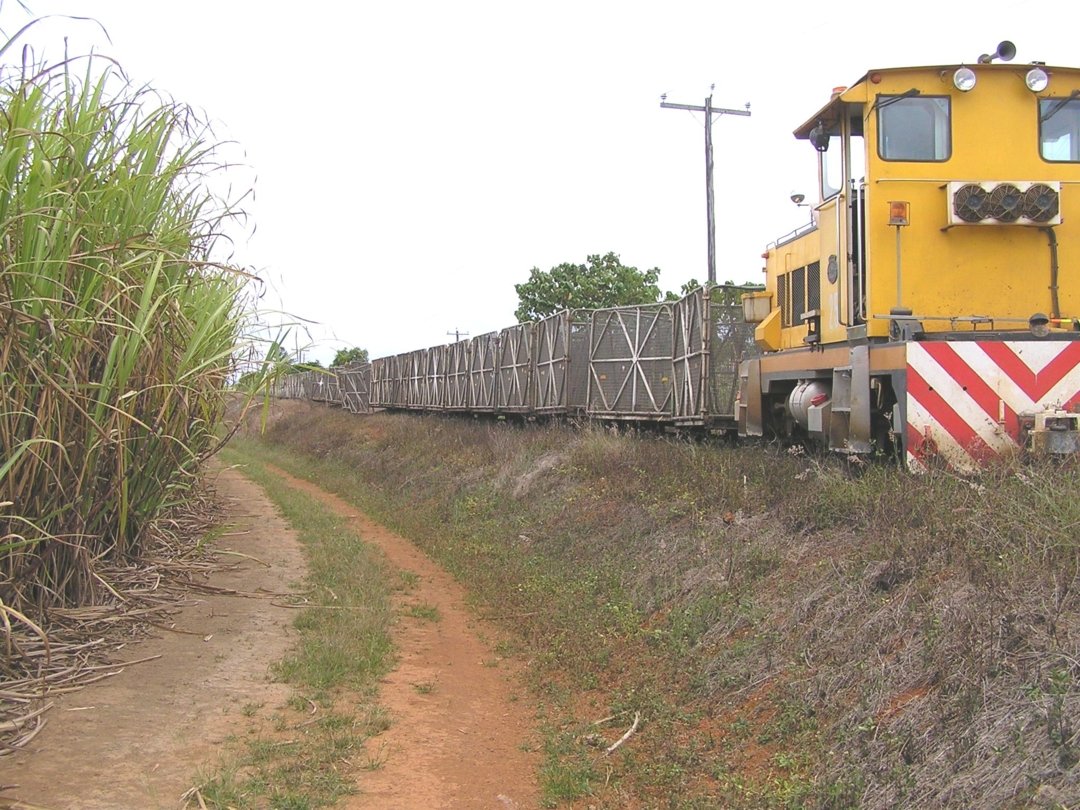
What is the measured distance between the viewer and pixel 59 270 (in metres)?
4.39

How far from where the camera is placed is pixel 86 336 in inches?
178

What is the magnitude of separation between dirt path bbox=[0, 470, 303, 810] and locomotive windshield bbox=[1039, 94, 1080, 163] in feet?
23.0

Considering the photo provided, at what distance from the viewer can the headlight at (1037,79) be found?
24.8 ft

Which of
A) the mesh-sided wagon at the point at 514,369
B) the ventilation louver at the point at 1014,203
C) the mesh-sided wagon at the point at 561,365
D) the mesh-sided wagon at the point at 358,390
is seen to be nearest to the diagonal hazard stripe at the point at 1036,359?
the ventilation louver at the point at 1014,203

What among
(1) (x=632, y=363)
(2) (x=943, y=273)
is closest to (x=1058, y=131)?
(2) (x=943, y=273)

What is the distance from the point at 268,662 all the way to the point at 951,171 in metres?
Answer: 6.45

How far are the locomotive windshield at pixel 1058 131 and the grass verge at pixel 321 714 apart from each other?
6573mm

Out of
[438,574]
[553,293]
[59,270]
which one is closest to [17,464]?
[59,270]

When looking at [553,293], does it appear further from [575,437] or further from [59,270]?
[59,270]

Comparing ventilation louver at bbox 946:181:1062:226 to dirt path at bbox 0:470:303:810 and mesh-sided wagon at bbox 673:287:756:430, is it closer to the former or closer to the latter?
mesh-sided wagon at bbox 673:287:756:430

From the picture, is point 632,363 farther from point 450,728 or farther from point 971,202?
point 450,728

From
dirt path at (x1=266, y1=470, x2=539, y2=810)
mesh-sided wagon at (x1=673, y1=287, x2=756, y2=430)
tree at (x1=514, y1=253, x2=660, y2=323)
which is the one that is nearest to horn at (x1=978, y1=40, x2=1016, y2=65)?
mesh-sided wagon at (x1=673, y1=287, x2=756, y2=430)

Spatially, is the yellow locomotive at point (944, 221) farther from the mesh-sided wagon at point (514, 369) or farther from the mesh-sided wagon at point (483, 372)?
the mesh-sided wagon at point (483, 372)

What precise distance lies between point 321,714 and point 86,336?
221cm
